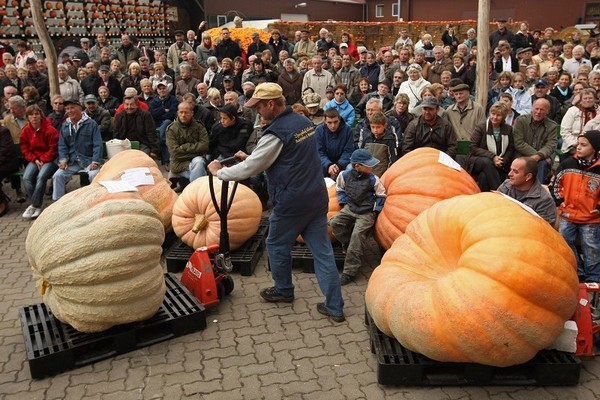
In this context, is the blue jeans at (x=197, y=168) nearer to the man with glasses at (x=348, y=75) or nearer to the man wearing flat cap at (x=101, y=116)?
the man wearing flat cap at (x=101, y=116)

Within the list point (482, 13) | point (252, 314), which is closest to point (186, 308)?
point (252, 314)

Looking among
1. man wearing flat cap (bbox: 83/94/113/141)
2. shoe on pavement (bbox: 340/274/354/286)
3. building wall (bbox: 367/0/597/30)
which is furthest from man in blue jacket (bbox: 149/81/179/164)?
building wall (bbox: 367/0/597/30)

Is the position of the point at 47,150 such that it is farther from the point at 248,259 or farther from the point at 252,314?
the point at 252,314

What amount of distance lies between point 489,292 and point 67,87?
943 cm

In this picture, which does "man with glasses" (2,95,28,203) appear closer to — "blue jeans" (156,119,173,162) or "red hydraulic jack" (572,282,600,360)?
"blue jeans" (156,119,173,162)

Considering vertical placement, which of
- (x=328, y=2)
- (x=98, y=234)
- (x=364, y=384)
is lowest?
(x=364, y=384)

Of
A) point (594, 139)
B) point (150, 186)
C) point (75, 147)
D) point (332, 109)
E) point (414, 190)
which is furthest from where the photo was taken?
point (75, 147)

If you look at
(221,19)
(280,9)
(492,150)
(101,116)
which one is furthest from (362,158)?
(280,9)

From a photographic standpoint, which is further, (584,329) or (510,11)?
(510,11)

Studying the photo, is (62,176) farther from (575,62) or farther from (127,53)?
(575,62)

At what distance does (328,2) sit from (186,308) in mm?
28564

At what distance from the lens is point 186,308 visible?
180 inches

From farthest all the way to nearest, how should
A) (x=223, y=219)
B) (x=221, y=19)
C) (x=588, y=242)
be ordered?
(x=221, y=19), (x=223, y=219), (x=588, y=242)

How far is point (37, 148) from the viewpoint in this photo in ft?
26.3
